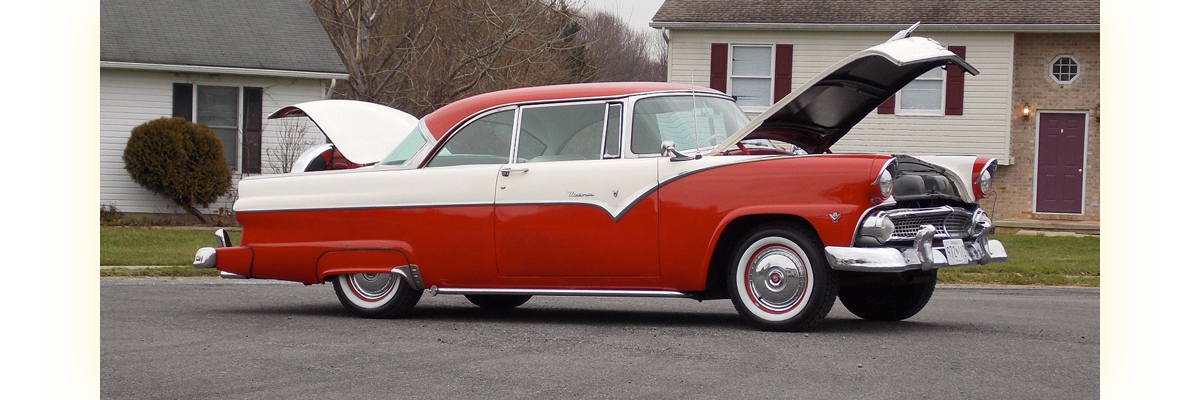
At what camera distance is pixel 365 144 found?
9242mm

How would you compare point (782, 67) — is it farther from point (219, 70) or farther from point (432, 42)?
point (219, 70)

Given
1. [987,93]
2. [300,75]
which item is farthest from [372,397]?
[987,93]

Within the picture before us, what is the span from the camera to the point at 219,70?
22.3 metres

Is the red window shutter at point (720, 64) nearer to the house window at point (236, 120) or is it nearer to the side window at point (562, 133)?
the house window at point (236, 120)

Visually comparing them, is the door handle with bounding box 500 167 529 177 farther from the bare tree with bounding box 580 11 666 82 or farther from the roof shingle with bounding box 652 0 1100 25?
the bare tree with bounding box 580 11 666 82

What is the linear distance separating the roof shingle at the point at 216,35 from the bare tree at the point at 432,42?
3.81 feet

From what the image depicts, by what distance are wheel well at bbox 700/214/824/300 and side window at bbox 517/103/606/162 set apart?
102 cm

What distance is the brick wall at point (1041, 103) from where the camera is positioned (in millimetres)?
23203

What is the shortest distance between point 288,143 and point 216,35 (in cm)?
298

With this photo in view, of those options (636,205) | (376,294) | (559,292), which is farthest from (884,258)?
(376,294)

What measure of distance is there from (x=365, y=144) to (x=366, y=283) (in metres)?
1.11

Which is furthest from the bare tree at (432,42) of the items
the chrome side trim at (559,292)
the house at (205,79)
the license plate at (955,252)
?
the license plate at (955,252)

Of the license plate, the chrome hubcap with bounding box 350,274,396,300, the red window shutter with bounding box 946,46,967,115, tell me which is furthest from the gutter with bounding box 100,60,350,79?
the license plate

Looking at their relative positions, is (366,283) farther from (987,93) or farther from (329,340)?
(987,93)
